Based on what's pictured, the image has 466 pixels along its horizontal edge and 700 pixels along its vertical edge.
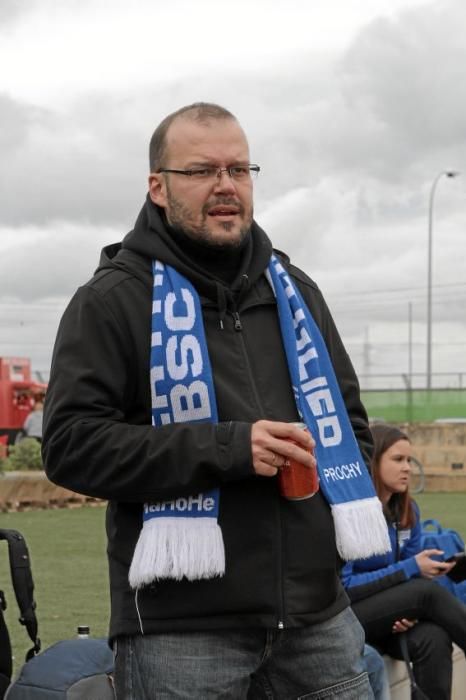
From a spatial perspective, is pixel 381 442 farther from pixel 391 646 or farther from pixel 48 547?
pixel 48 547

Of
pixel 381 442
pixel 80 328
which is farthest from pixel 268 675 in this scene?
pixel 381 442

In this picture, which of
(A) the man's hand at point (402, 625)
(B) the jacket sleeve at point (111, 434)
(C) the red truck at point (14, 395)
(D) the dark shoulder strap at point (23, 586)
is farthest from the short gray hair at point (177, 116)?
(C) the red truck at point (14, 395)

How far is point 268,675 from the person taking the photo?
247 cm

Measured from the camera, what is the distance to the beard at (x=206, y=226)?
2492 millimetres

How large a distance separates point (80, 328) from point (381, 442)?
3198mm

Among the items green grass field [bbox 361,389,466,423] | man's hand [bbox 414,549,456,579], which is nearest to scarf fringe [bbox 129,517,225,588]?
man's hand [bbox 414,549,456,579]

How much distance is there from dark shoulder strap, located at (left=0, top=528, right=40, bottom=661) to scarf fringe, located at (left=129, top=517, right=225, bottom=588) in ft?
3.07

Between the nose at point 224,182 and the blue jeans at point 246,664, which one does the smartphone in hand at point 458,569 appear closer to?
the blue jeans at point 246,664

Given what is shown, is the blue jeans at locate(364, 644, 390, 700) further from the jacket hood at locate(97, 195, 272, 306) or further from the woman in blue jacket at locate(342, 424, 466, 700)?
the jacket hood at locate(97, 195, 272, 306)

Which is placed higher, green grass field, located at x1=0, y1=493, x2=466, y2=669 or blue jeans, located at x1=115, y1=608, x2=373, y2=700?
blue jeans, located at x1=115, y1=608, x2=373, y2=700

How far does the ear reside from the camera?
8.44 feet

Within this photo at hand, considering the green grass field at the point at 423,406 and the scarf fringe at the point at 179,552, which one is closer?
the scarf fringe at the point at 179,552

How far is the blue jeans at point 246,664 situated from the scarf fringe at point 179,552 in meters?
0.12

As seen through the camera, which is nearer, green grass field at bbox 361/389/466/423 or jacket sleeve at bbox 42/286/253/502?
jacket sleeve at bbox 42/286/253/502
